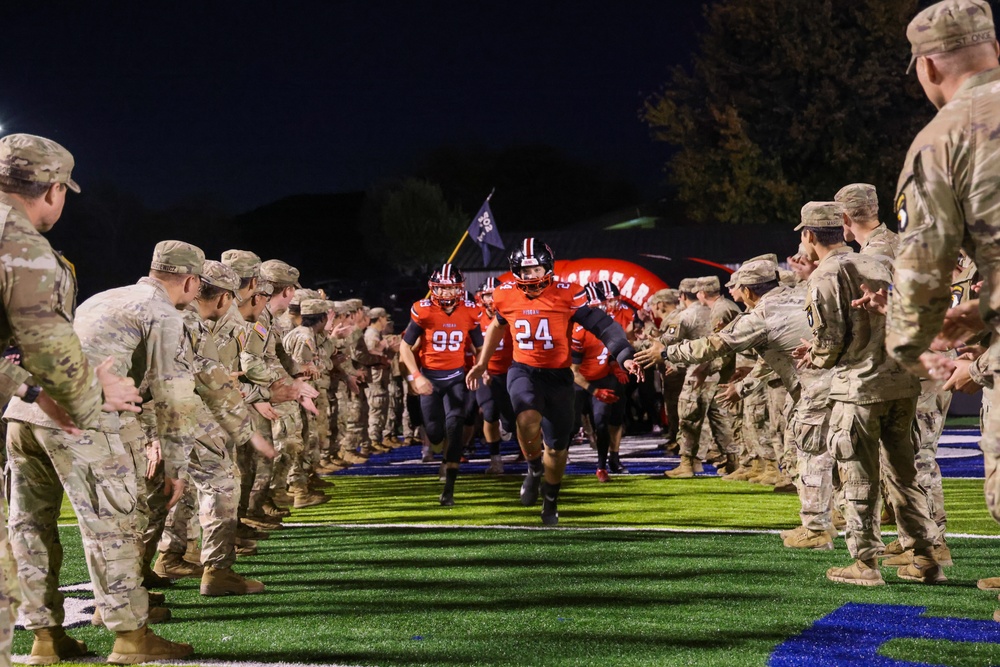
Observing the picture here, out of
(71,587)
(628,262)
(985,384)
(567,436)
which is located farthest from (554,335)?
(628,262)

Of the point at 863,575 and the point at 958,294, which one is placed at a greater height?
the point at 958,294

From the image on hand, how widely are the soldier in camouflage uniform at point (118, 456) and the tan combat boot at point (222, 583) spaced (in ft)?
1.95

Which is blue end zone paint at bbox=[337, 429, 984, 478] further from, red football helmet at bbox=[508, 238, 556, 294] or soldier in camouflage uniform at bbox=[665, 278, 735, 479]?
red football helmet at bbox=[508, 238, 556, 294]

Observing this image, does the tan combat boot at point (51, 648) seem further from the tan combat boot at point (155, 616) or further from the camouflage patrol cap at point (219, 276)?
the camouflage patrol cap at point (219, 276)

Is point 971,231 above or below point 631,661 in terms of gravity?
above

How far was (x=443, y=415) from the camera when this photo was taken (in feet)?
41.2

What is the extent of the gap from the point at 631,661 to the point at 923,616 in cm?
183

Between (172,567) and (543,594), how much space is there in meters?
2.57

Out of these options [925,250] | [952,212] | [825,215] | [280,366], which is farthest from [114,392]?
[280,366]

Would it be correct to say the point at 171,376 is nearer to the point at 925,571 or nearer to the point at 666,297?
the point at 925,571

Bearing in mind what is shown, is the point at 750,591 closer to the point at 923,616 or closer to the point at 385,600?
the point at 923,616

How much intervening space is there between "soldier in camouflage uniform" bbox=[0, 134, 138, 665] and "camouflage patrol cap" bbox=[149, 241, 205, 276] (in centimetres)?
161

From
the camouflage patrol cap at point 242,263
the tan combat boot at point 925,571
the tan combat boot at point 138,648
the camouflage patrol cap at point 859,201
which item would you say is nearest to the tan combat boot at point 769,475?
the tan combat boot at point 925,571

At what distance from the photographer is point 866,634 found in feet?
18.8
